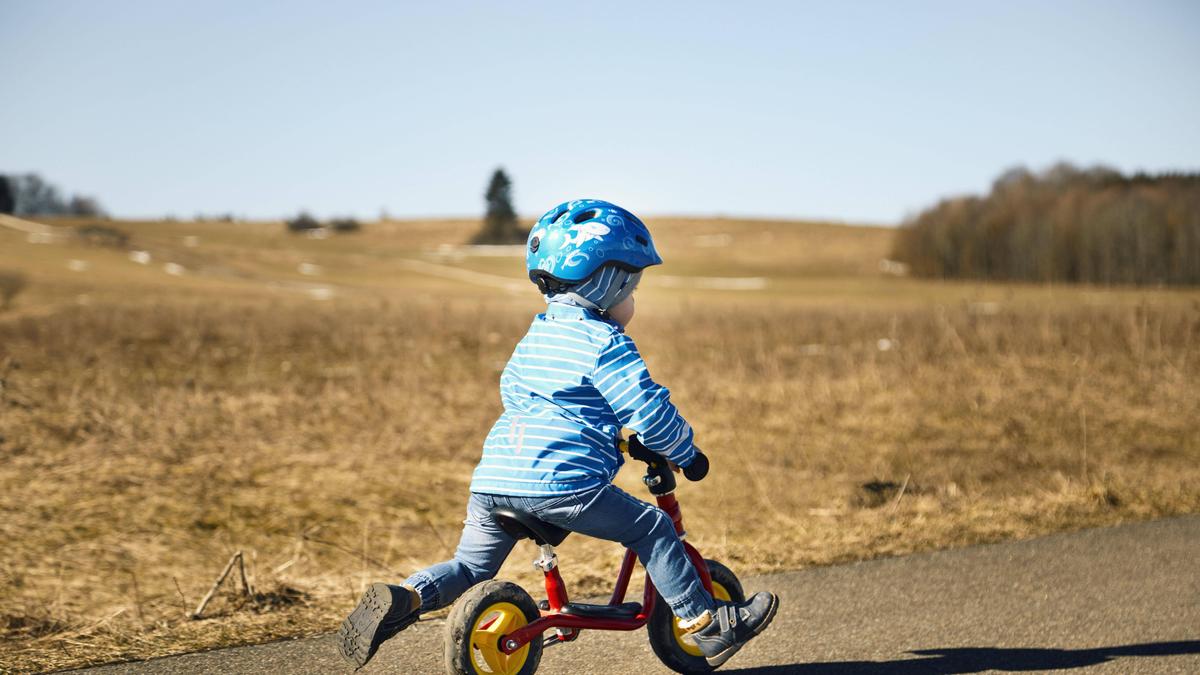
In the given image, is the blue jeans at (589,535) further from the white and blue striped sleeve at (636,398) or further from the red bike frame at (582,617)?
the white and blue striped sleeve at (636,398)

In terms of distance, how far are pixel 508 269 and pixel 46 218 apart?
24892 millimetres

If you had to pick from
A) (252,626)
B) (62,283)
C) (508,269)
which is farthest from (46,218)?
(252,626)

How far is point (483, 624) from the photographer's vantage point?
3.41m

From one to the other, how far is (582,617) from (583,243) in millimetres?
1301

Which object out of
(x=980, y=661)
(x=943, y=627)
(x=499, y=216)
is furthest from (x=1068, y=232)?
(x=980, y=661)

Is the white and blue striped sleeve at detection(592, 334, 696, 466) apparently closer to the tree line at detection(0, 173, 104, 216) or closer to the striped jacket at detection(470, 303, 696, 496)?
the striped jacket at detection(470, 303, 696, 496)

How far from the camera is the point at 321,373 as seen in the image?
13.4 meters

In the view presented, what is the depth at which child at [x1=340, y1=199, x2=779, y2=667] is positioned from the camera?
3.33 meters

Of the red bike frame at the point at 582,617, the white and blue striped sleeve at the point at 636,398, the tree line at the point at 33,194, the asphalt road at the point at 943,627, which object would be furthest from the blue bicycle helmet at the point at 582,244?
the tree line at the point at 33,194

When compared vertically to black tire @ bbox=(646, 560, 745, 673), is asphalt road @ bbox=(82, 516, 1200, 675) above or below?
below

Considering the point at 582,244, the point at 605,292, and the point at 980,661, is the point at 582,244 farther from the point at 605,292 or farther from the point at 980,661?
the point at 980,661

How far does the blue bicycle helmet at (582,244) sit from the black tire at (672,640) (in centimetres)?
122

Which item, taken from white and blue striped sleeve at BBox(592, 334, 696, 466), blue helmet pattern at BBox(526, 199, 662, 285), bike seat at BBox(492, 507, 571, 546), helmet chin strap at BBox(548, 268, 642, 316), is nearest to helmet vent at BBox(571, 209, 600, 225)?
blue helmet pattern at BBox(526, 199, 662, 285)

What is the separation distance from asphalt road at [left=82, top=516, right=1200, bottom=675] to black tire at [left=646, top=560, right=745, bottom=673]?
14cm
